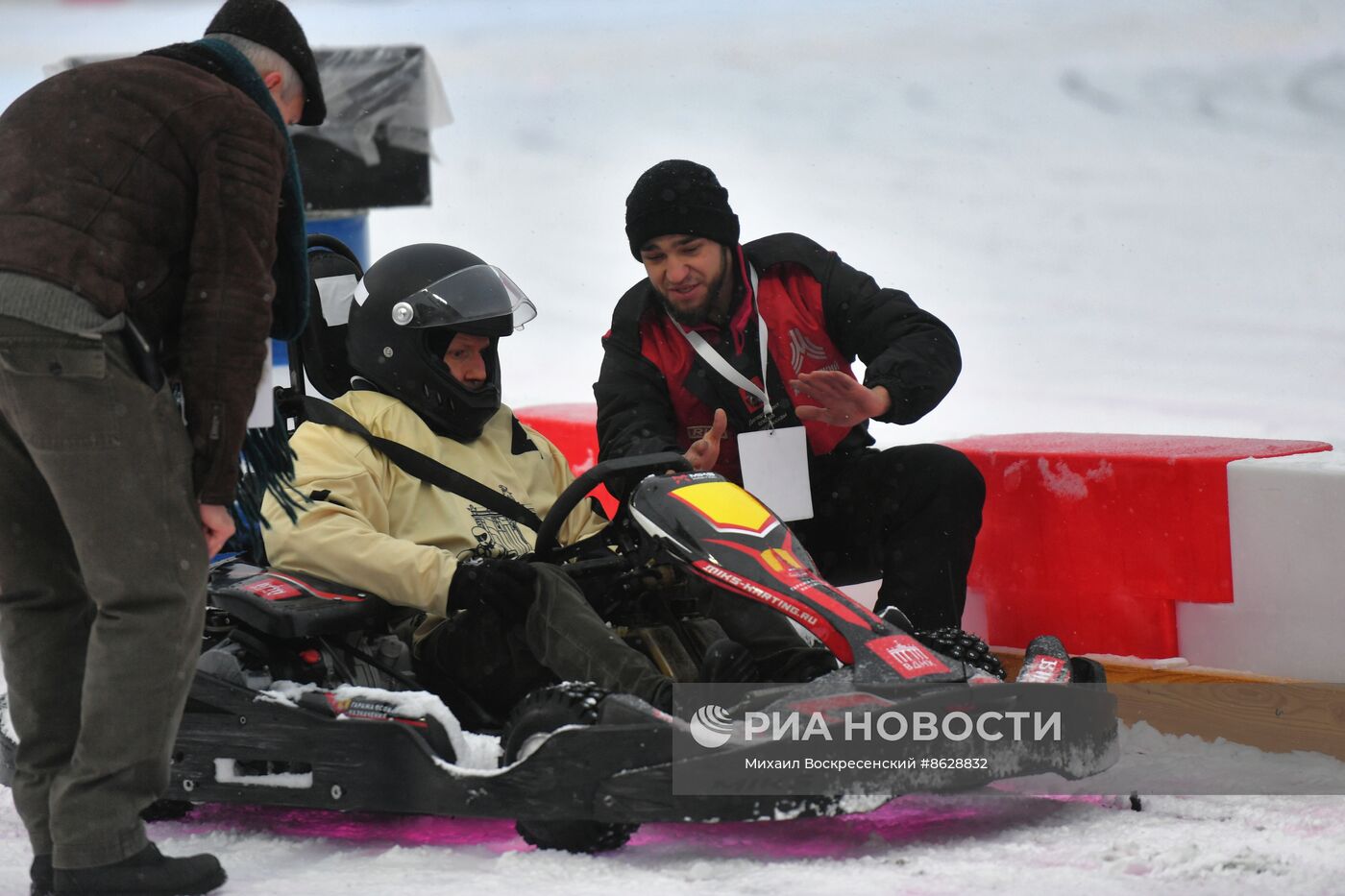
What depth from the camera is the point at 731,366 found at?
3.57m

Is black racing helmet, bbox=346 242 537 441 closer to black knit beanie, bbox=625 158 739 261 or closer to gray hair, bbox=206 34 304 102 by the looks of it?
black knit beanie, bbox=625 158 739 261

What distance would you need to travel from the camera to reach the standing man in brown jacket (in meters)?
2.10

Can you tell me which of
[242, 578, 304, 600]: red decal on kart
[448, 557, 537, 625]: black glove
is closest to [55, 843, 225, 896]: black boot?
[242, 578, 304, 600]: red decal on kart

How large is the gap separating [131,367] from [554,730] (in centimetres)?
79

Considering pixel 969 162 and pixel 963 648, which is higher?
pixel 969 162

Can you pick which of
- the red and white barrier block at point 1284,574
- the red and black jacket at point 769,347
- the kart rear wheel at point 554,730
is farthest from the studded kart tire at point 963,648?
the red and black jacket at point 769,347

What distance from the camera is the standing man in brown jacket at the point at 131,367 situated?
82.8 inches

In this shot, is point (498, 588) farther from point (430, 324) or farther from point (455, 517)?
point (430, 324)

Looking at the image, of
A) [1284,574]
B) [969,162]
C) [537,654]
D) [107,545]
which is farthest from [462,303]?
[969,162]

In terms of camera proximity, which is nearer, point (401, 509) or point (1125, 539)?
point (401, 509)

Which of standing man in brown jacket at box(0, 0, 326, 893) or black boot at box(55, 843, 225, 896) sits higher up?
standing man in brown jacket at box(0, 0, 326, 893)

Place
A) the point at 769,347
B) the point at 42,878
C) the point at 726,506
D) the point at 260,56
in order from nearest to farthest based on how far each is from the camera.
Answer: the point at 42,878 < the point at 260,56 < the point at 726,506 < the point at 769,347

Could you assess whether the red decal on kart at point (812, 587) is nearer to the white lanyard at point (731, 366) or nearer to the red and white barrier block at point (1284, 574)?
the white lanyard at point (731, 366)

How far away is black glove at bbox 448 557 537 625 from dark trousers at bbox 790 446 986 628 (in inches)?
32.5
